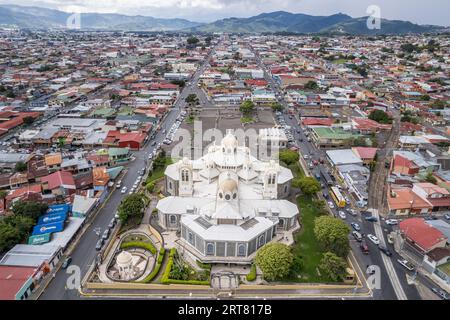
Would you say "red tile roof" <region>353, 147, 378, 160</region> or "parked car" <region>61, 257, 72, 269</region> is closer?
"parked car" <region>61, 257, 72, 269</region>

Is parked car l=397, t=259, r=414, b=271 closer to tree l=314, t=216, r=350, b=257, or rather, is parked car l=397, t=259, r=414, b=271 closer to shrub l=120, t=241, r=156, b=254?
tree l=314, t=216, r=350, b=257

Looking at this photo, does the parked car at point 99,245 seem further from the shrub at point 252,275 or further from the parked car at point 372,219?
the parked car at point 372,219

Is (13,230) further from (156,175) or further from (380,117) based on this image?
(380,117)

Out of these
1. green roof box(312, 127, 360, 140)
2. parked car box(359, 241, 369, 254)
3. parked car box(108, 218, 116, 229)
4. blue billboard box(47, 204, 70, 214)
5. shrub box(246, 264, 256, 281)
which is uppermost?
green roof box(312, 127, 360, 140)

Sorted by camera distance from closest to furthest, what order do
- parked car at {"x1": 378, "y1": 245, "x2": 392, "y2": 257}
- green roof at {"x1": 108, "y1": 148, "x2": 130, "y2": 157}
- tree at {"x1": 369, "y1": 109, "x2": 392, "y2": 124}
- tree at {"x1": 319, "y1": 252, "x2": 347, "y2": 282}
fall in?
1. tree at {"x1": 319, "y1": 252, "x2": 347, "y2": 282}
2. parked car at {"x1": 378, "y1": 245, "x2": 392, "y2": 257}
3. green roof at {"x1": 108, "y1": 148, "x2": 130, "y2": 157}
4. tree at {"x1": 369, "y1": 109, "x2": 392, "y2": 124}

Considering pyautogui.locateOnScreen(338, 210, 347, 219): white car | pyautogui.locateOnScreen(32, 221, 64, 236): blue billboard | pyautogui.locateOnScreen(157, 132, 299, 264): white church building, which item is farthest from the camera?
pyautogui.locateOnScreen(338, 210, 347, 219): white car

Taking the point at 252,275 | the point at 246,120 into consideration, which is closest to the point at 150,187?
the point at 252,275

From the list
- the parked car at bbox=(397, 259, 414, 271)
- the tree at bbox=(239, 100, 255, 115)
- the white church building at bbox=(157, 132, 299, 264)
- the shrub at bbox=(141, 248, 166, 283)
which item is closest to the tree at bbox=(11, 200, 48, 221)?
the white church building at bbox=(157, 132, 299, 264)
